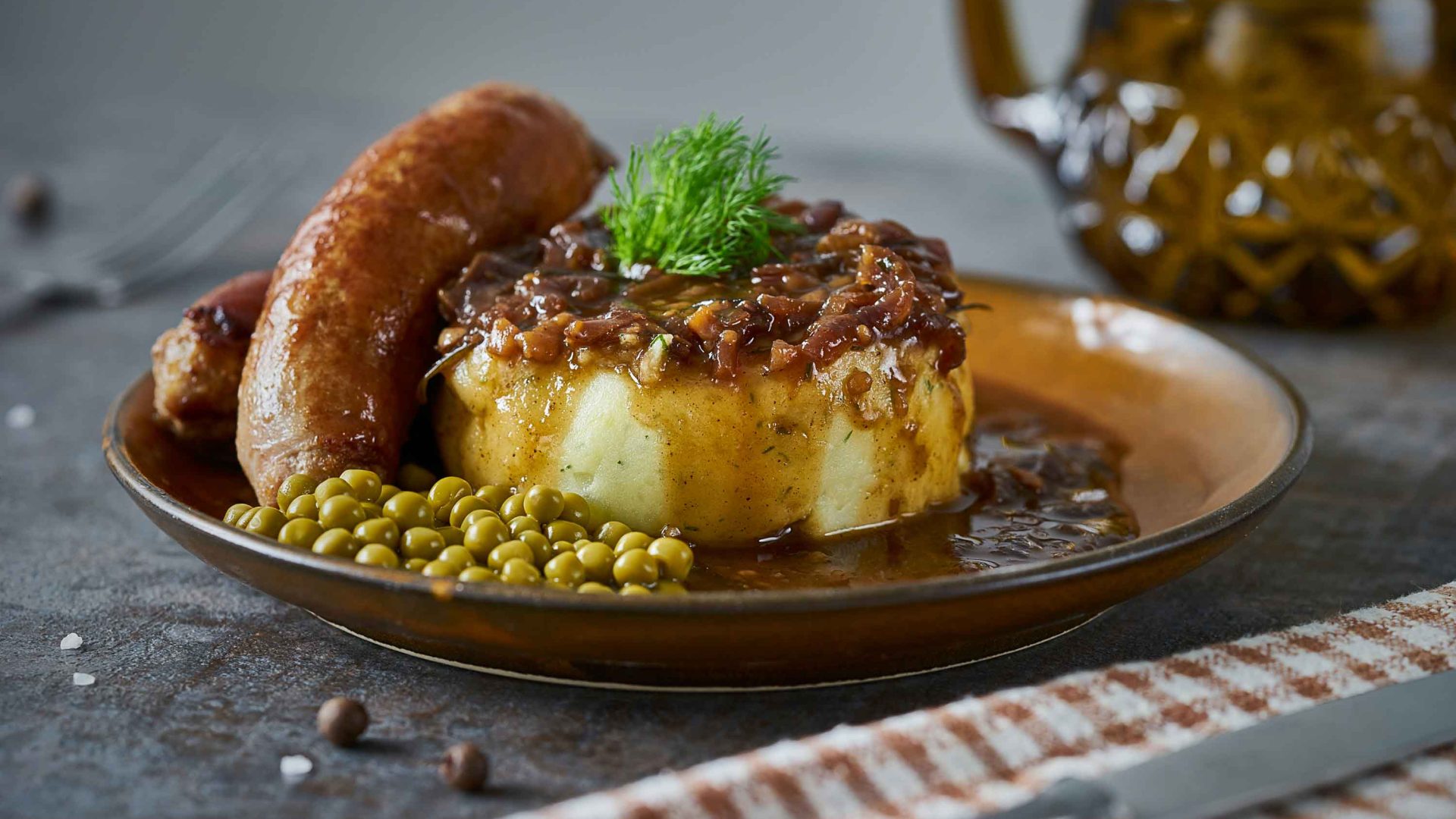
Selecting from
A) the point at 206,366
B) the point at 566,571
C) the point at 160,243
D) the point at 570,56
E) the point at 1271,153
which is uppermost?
the point at 570,56

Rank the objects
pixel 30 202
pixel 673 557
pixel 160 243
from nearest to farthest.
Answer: pixel 673 557
pixel 160 243
pixel 30 202

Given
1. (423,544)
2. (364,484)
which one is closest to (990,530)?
(423,544)

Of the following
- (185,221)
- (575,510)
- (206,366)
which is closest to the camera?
(575,510)

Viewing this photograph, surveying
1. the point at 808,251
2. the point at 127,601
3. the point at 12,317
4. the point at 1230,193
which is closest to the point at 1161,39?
the point at 1230,193

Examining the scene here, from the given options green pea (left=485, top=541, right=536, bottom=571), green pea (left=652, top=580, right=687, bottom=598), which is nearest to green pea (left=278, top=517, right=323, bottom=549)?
green pea (left=485, top=541, right=536, bottom=571)

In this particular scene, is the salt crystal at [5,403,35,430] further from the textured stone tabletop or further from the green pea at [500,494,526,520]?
the green pea at [500,494,526,520]

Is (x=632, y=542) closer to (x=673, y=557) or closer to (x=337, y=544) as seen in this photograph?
(x=673, y=557)
